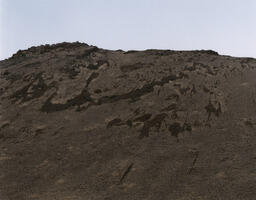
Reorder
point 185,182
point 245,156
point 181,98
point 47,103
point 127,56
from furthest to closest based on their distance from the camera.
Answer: point 127,56 < point 47,103 < point 181,98 < point 245,156 < point 185,182

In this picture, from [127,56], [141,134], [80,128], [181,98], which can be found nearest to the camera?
[141,134]

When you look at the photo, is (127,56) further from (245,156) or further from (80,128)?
(245,156)

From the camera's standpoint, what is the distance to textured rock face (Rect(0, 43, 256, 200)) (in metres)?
8.81

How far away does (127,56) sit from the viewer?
1781 cm

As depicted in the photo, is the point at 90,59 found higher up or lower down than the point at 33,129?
higher up

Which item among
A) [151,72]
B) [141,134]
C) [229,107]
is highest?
[151,72]

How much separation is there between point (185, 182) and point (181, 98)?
4.96 m

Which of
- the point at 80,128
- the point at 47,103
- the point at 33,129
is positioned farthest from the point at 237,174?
the point at 47,103

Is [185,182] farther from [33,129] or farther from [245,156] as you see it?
[33,129]

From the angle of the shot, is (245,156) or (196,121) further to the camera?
(196,121)

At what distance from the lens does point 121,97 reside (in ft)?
44.9

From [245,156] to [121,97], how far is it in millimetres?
6017

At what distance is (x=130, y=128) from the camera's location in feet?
38.0

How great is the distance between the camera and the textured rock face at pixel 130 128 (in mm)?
8812
